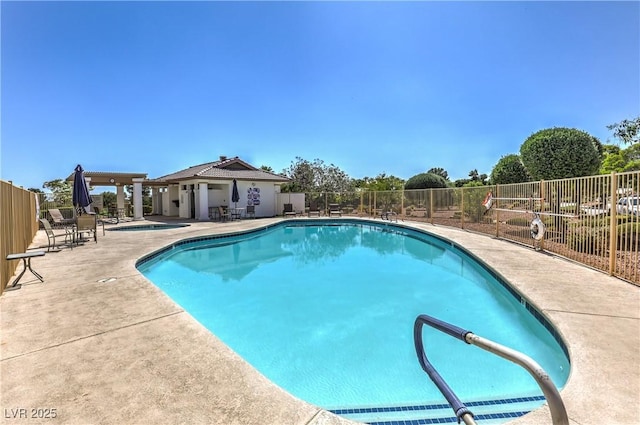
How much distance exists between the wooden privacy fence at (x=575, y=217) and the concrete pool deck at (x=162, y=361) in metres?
1.38

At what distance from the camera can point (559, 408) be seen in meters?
1.18

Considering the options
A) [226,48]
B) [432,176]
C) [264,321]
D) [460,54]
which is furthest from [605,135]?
[264,321]

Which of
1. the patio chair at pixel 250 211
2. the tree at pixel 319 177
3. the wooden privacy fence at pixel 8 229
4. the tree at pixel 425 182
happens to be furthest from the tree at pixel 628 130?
the wooden privacy fence at pixel 8 229

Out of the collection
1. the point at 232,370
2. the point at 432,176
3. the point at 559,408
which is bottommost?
the point at 232,370

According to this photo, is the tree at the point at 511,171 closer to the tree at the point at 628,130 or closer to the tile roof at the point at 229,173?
the tile roof at the point at 229,173

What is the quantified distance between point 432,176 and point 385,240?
11463mm

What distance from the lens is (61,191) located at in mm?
23609

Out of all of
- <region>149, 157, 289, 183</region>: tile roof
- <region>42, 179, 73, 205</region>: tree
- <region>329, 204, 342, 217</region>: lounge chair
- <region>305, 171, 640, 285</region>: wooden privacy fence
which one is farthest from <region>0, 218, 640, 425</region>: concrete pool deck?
<region>42, 179, 73, 205</region>: tree

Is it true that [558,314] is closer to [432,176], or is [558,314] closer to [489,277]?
[489,277]

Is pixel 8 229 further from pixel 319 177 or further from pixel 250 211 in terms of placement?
pixel 319 177

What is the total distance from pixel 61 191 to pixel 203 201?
1376cm

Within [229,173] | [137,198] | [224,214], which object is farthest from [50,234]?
[229,173]

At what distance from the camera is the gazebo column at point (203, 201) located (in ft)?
62.3

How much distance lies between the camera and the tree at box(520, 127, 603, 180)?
10539 mm
